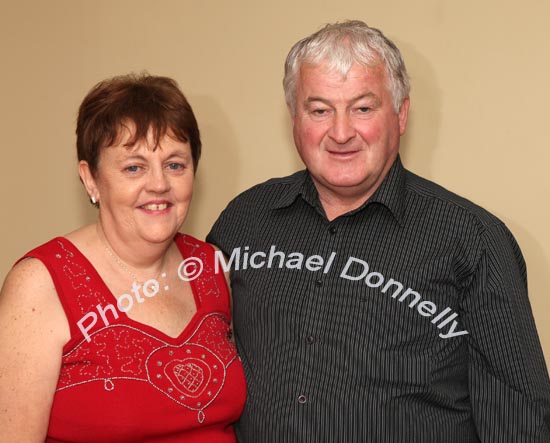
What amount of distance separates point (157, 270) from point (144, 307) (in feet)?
0.44

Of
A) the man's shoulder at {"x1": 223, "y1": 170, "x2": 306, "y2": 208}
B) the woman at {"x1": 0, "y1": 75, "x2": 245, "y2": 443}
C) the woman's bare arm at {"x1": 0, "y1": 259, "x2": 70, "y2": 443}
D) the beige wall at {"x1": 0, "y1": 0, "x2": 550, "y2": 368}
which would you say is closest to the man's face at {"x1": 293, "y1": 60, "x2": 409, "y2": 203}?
the man's shoulder at {"x1": 223, "y1": 170, "x2": 306, "y2": 208}

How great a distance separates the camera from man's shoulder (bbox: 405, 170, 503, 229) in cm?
196

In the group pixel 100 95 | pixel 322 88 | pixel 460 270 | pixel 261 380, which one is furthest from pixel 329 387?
pixel 100 95

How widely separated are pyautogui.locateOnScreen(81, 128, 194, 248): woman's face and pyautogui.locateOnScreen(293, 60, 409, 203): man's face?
31cm

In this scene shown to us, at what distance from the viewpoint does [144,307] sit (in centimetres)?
202

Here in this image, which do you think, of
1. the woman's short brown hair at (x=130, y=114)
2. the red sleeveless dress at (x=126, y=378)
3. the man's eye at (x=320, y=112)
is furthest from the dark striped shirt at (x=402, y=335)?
the woman's short brown hair at (x=130, y=114)

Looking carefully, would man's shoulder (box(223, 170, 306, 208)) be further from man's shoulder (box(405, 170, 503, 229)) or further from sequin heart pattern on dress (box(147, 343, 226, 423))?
sequin heart pattern on dress (box(147, 343, 226, 423))

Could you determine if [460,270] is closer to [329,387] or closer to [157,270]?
[329,387]

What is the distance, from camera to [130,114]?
1.95 meters

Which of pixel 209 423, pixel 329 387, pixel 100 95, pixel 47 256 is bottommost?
pixel 209 423

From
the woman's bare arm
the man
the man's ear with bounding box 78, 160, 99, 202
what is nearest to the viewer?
the woman's bare arm

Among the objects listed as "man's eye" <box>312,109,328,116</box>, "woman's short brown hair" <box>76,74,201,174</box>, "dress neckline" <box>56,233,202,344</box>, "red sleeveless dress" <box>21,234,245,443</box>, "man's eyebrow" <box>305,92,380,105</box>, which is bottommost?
"red sleeveless dress" <box>21,234,245,443</box>

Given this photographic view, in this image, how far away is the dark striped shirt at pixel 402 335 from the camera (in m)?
1.91

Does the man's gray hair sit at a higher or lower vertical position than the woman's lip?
higher
